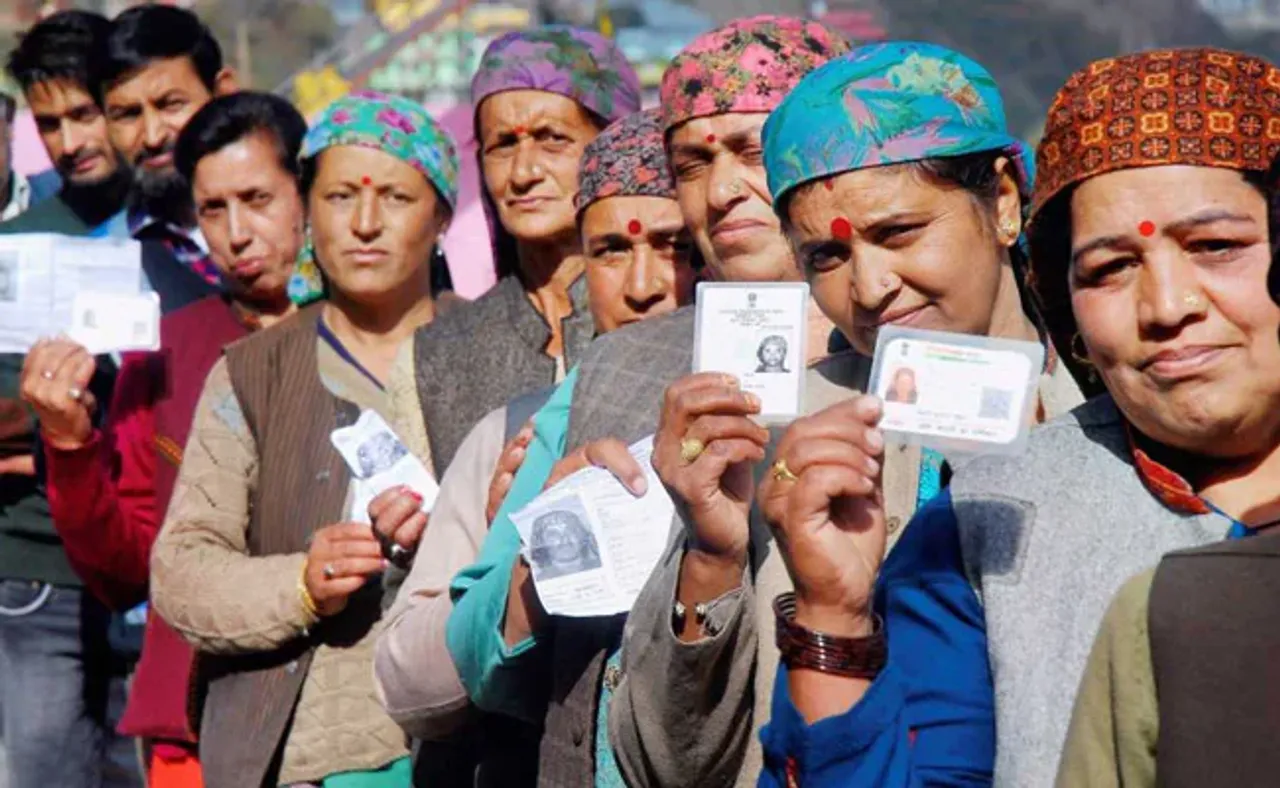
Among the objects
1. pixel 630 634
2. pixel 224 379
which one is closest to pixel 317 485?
pixel 224 379

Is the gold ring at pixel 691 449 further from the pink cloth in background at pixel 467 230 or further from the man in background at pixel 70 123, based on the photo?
the man in background at pixel 70 123

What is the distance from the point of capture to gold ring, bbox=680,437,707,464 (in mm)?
2875

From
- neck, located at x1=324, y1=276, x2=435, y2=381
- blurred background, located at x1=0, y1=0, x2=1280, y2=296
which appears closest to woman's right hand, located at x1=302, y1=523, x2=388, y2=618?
neck, located at x1=324, y1=276, x2=435, y2=381

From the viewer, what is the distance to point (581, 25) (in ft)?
29.9

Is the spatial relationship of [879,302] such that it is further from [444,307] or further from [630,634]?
[444,307]

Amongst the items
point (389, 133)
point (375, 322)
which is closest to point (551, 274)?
point (375, 322)

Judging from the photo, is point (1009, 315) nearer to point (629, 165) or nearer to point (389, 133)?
point (629, 165)

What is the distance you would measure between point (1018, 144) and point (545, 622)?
107 centimetres

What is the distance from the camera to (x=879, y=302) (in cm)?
308

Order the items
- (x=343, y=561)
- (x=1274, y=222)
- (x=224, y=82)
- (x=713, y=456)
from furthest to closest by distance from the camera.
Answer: (x=224, y=82) → (x=343, y=561) → (x=713, y=456) → (x=1274, y=222)

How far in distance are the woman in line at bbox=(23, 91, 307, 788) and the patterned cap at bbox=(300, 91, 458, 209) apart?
45cm

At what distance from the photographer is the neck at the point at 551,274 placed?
17.0 ft

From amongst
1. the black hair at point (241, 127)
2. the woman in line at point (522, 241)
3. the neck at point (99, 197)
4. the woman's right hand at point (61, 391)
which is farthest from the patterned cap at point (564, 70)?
the neck at point (99, 197)

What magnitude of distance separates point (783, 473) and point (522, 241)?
2670 mm
